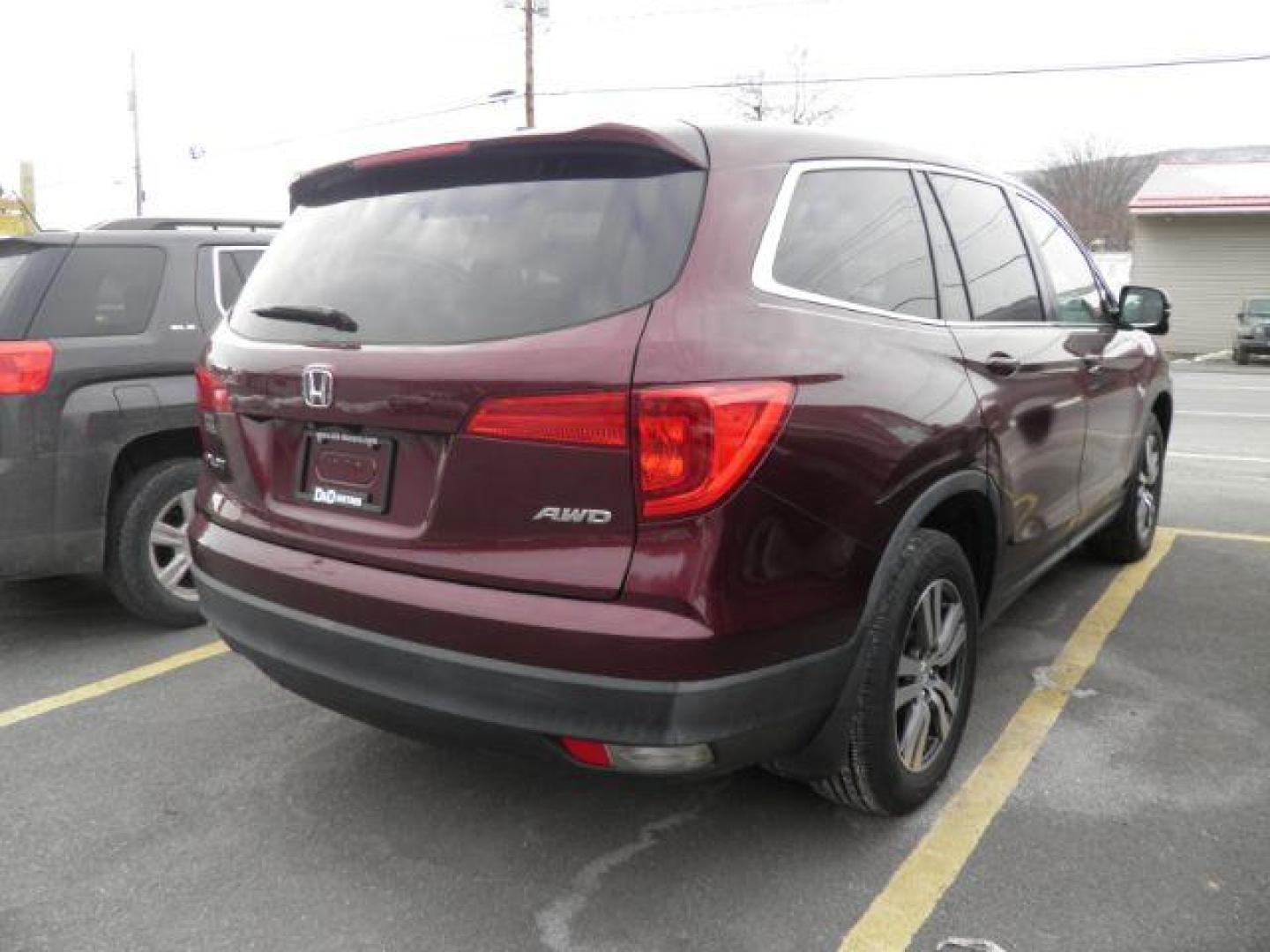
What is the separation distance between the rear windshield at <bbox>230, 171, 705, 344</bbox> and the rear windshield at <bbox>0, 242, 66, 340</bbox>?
1.82 meters

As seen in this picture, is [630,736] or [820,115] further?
[820,115]

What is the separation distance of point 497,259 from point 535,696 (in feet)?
3.19

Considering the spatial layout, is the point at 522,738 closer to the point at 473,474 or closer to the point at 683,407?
the point at 473,474

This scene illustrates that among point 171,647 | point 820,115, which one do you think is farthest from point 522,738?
point 820,115

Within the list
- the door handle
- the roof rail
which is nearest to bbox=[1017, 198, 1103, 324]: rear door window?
the door handle

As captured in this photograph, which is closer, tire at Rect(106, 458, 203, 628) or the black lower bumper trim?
the black lower bumper trim

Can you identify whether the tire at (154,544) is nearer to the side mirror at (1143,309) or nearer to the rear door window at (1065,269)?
the rear door window at (1065,269)

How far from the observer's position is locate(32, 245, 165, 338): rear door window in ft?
13.4

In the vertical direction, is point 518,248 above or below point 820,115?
below

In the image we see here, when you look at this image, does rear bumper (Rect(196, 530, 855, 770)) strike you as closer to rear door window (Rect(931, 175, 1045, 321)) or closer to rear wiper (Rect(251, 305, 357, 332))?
rear wiper (Rect(251, 305, 357, 332))

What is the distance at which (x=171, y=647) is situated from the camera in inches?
171

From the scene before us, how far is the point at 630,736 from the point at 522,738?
250 mm

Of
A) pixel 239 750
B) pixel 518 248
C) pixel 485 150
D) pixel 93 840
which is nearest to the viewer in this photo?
pixel 518 248

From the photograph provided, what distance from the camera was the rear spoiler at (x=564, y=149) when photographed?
2348 millimetres
